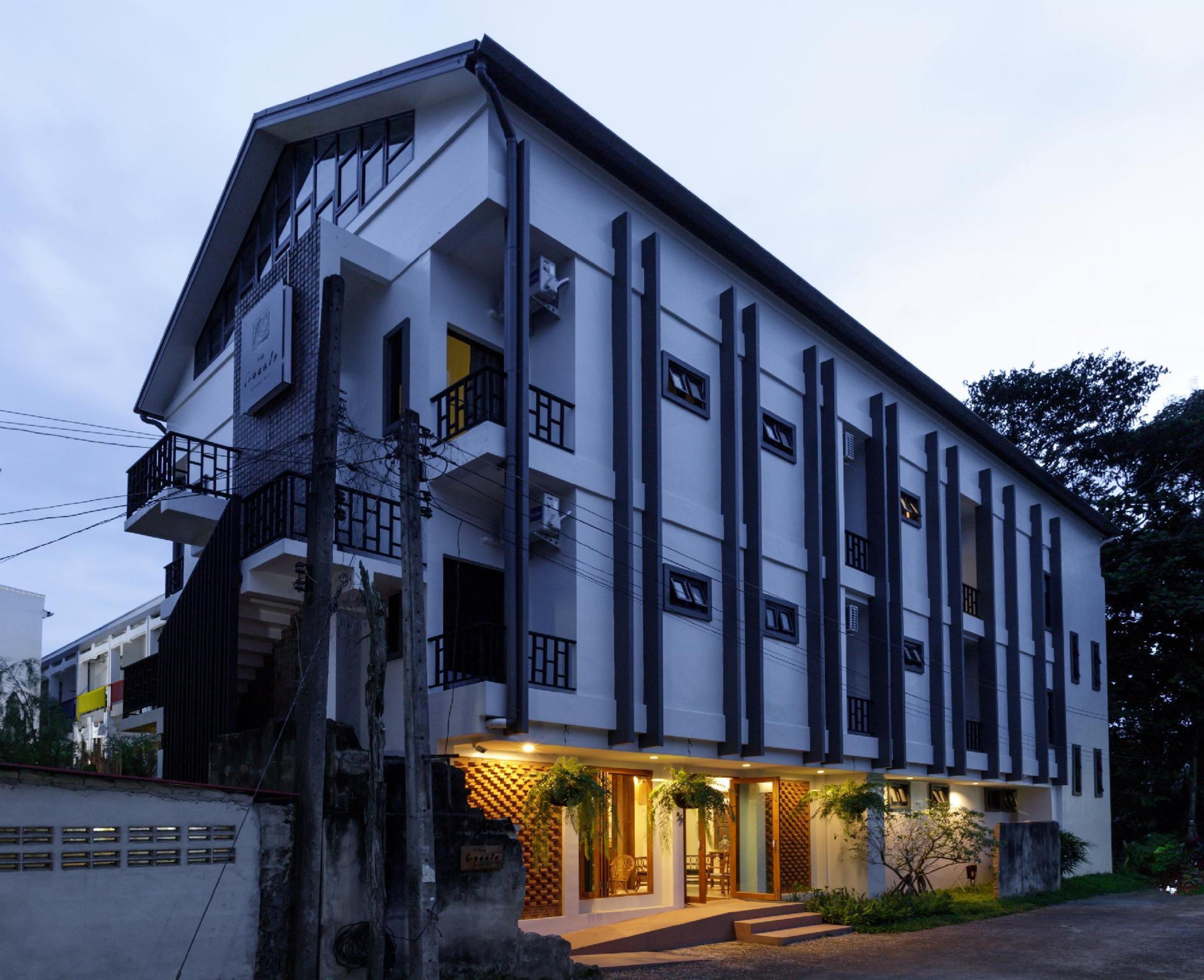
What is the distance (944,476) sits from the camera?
2697 centimetres

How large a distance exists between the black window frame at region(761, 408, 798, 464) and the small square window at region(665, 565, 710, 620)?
10.1ft

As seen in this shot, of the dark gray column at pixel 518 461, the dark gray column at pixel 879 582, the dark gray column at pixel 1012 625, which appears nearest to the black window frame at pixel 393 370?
the dark gray column at pixel 518 461

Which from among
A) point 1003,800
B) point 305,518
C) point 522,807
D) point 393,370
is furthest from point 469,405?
point 1003,800

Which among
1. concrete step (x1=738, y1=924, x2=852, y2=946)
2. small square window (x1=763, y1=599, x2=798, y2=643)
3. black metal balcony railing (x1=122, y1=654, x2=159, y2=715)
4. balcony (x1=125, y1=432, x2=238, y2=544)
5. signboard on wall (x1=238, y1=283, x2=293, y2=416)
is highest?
signboard on wall (x1=238, y1=283, x2=293, y2=416)

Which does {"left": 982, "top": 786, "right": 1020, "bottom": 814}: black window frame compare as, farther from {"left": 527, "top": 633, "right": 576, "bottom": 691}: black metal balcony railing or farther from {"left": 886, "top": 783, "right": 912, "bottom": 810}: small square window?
{"left": 527, "top": 633, "right": 576, "bottom": 691}: black metal balcony railing

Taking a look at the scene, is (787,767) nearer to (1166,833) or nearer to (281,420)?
(281,420)

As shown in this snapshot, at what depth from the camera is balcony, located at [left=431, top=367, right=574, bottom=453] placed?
1579cm

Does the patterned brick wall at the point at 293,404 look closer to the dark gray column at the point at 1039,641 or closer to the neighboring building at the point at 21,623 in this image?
the dark gray column at the point at 1039,641

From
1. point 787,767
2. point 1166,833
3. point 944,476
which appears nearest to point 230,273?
point 787,767

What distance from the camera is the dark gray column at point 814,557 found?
20.6m

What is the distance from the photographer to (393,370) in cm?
1750

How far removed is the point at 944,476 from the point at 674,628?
11.4m

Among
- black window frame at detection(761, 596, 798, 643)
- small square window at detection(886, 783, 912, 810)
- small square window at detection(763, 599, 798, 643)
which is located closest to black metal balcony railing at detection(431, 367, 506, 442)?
black window frame at detection(761, 596, 798, 643)

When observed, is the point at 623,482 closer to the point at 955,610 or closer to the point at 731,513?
the point at 731,513
